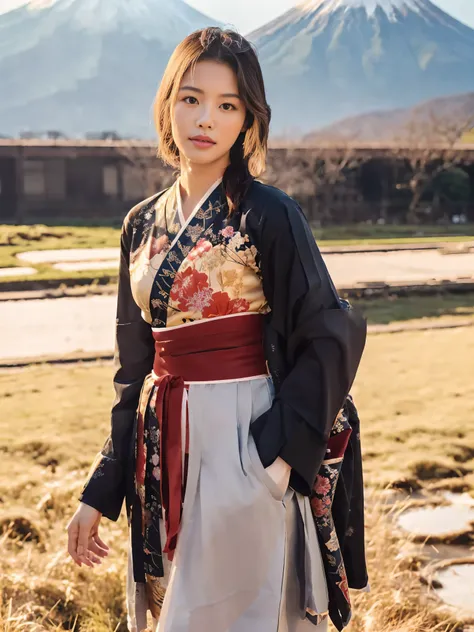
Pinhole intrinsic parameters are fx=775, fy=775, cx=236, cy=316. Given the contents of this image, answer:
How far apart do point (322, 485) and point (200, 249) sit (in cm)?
56

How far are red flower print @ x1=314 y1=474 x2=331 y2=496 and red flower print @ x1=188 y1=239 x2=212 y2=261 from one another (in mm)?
527

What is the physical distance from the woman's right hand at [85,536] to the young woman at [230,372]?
0.35 feet

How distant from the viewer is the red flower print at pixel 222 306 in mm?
1588

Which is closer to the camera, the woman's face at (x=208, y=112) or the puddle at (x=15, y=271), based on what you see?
the woman's face at (x=208, y=112)

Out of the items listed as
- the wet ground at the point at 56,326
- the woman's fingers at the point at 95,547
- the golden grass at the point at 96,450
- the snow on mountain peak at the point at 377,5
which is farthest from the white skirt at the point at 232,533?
the snow on mountain peak at the point at 377,5

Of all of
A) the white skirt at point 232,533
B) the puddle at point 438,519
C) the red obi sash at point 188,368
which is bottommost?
the puddle at point 438,519

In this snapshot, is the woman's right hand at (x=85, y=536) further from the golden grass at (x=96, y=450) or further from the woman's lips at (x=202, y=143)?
the woman's lips at (x=202, y=143)

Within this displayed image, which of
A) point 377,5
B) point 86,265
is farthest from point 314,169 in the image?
point 377,5

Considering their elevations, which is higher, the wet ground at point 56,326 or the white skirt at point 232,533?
the white skirt at point 232,533

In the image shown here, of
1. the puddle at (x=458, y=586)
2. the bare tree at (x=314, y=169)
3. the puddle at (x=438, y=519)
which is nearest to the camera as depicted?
the puddle at (x=458, y=586)

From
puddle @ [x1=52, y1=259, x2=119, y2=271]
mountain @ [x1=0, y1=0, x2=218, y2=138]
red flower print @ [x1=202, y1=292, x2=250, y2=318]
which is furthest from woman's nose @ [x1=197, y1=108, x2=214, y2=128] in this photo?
mountain @ [x1=0, y1=0, x2=218, y2=138]

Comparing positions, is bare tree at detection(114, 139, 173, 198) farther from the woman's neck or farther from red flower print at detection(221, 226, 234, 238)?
red flower print at detection(221, 226, 234, 238)

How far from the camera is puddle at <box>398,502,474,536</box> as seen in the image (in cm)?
324

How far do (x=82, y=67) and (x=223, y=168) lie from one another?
160 m
